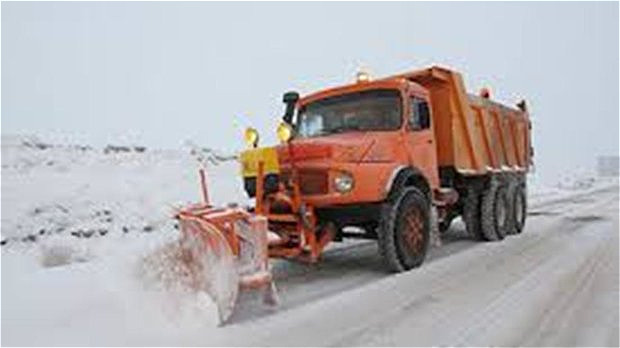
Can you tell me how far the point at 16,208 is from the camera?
49.0ft

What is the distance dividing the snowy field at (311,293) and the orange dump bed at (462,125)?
1219 millimetres

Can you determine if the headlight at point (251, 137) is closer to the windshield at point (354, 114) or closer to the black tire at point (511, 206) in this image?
the windshield at point (354, 114)

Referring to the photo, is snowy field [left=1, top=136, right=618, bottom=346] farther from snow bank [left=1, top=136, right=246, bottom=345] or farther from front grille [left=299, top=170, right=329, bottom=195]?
front grille [left=299, top=170, right=329, bottom=195]

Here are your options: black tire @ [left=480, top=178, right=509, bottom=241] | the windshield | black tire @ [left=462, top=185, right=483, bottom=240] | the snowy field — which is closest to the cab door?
the windshield

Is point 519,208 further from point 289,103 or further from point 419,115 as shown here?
point 289,103

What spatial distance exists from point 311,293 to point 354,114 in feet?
8.93

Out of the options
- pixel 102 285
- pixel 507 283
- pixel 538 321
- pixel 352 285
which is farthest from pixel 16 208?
pixel 538 321

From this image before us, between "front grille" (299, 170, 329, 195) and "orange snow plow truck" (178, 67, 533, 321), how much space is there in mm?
10

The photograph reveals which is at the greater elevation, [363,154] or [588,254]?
[363,154]

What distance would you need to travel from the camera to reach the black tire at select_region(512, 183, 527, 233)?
1320 centimetres

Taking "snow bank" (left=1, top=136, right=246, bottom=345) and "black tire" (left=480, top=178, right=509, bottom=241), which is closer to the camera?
"snow bank" (left=1, top=136, right=246, bottom=345)

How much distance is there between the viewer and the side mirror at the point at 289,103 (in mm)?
9523

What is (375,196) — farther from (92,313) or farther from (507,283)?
(92,313)

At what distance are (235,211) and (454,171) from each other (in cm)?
482
